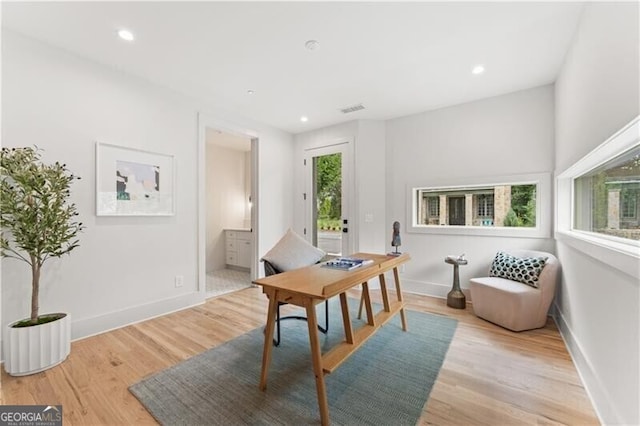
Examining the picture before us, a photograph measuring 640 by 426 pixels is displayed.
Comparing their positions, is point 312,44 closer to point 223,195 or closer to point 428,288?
point 428,288

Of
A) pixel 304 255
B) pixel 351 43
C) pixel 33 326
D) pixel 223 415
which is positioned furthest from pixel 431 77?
pixel 33 326

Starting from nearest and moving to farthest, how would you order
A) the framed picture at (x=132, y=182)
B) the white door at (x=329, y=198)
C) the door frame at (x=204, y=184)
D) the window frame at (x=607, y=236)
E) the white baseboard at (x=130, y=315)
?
the window frame at (x=607, y=236) → the white baseboard at (x=130, y=315) → the framed picture at (x=132, y=182) → the door frame at (x=204, y=184) → the white door at (x=329, y=198)

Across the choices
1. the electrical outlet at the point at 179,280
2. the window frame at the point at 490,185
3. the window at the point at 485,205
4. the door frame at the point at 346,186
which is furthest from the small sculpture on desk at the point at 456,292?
the electrical outlet at the point at 179,280

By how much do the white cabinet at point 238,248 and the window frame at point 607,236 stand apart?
4.68m

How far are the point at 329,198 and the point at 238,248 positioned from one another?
2267mm

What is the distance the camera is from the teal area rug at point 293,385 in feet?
5.08

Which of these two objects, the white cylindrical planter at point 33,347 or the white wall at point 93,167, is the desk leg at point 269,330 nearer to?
the white cylindrical planter at point 33,347

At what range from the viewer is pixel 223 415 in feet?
5.08

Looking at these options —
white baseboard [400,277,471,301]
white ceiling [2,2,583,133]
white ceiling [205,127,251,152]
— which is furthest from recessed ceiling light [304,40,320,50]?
white baseboard [400,277,471,301]

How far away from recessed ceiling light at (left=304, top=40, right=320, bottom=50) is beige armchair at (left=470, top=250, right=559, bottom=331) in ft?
9.39

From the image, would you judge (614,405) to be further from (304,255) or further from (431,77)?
(431,77)

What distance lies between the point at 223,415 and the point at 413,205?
3.38 m

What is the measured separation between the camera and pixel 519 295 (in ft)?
8.33

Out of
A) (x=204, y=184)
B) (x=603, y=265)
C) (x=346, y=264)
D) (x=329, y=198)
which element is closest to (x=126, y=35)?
(x=204, y=184)
